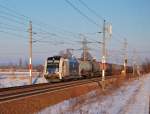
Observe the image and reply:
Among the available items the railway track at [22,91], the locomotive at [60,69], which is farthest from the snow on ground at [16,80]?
the railway track at [22,91]

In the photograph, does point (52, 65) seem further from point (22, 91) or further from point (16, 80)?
point (16, 80)

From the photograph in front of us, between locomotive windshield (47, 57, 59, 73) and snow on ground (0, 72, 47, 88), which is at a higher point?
locomotive windshield (47, 57, 59, 73)

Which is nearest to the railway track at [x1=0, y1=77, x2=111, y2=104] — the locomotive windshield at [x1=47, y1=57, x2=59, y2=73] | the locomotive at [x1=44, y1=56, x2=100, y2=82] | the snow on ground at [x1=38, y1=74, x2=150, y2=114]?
the snow on ground at [x1=38, y1=74, x2=150, y2=114]

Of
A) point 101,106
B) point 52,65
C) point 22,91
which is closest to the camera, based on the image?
point 101,106

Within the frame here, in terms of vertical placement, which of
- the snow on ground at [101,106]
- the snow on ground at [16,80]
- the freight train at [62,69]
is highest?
the freight train at [62,69]

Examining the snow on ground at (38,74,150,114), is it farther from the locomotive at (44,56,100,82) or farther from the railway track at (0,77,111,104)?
the locomotive at (44,56,100,82)

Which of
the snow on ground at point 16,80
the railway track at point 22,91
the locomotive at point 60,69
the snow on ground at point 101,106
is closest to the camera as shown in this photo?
the snow on ground at point 101,106

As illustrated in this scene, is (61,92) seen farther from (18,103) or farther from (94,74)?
(94,74)

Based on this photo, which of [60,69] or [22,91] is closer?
[22,91]

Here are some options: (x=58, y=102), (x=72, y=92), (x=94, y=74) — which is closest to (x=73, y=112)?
(x=58, y=102)

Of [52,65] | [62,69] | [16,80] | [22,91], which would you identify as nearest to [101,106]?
[22,91]

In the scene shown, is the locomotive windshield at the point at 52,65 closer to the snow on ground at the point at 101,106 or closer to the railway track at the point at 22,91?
the railway track at the point at 22,91

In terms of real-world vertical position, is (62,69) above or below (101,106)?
above

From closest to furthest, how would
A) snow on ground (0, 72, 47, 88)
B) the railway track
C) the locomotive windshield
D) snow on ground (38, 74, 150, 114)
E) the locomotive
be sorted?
1. snow on ground (38, 74, 150, 114)
2. the railway track
3. the locomotive
4. the locomotive windshield
5. snow on ground (0, 72, 47, 88)
